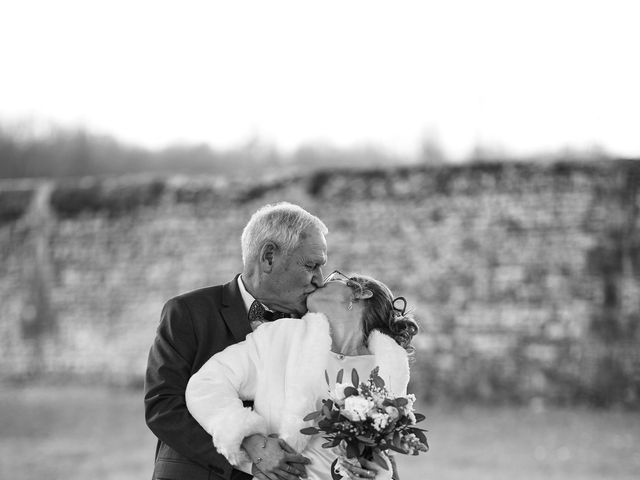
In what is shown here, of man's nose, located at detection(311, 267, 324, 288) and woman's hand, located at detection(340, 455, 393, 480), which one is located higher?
man's nose, located at detection(311, 267, 324, 288)

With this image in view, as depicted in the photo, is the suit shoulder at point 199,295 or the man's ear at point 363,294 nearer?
the man's ear at point 363,294

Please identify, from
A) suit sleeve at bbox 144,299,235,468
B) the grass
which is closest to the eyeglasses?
suit sleeve at bbox 144,299,235,468

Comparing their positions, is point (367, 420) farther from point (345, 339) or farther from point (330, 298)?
point (330, 298)

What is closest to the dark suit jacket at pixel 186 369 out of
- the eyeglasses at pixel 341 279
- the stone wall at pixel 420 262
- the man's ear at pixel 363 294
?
the eyeglasses at pixel 341 279

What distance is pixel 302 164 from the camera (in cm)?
2645

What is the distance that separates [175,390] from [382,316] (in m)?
0.84

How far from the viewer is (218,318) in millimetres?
3586

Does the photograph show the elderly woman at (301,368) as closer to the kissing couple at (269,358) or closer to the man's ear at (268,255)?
the kissing couple at (269,358)

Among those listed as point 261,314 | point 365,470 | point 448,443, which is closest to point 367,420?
point 365,470

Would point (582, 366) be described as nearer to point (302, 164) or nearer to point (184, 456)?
point (184, 456)

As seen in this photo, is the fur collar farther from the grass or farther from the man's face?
the grass

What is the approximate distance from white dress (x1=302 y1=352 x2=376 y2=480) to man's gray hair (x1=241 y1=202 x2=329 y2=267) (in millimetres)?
488

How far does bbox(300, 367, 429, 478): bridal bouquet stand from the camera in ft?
9.98

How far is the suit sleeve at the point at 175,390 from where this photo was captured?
3.32 metres
